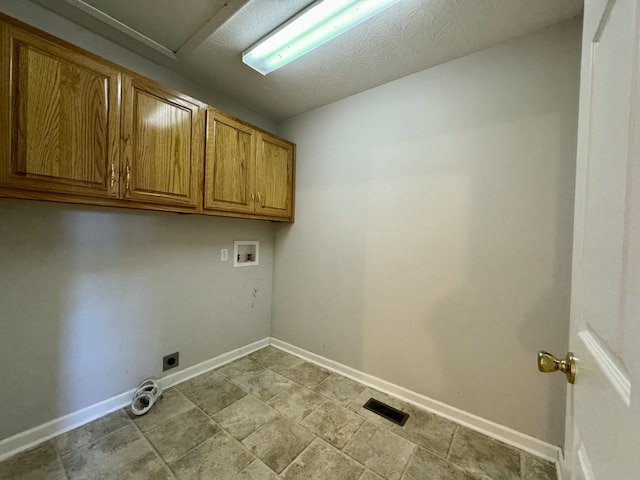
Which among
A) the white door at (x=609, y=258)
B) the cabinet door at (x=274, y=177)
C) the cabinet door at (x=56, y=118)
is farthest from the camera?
the cabinet door at (x=274, y=177)

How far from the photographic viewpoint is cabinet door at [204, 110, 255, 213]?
1.85m

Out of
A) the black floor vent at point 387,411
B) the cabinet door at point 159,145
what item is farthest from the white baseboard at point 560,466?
the cabinet door at point 159,145

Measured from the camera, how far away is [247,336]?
8.61 ft

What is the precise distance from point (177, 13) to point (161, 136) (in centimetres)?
72

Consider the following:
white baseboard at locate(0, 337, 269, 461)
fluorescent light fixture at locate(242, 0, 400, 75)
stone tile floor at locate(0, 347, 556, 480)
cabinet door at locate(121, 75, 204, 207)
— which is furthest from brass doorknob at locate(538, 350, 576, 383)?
white baseboard at locate(0, 337, 269, 461)

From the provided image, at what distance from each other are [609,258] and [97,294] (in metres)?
2.44

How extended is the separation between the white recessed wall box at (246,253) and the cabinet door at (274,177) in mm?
467

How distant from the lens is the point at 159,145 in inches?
62.2

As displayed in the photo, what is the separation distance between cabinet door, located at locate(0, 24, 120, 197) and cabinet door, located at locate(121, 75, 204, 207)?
67 mm

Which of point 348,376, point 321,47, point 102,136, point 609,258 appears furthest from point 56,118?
point 348,376

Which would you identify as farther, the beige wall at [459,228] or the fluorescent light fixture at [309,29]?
the beige wall at [459,228]

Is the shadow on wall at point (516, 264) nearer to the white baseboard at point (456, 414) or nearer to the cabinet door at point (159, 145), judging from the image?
the white baseboard at point (456, 414)

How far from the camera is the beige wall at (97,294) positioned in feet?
4.57

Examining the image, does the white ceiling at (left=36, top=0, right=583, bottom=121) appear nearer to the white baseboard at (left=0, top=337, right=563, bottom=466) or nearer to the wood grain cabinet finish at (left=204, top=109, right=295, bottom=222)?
the wood grain cabinet finish at (left=204, top=109, right=295, bottom=222)
